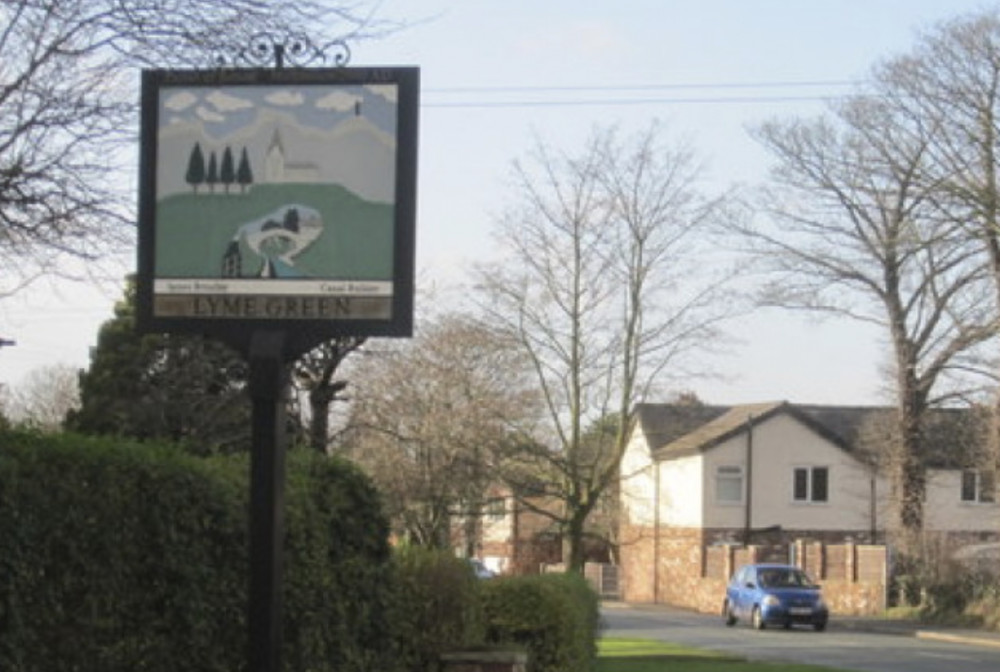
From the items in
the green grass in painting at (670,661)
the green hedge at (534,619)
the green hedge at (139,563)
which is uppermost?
the green hedge at (139,563)

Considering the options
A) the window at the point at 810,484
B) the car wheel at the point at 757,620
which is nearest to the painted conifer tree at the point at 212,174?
the car wheel at the point at 757,620

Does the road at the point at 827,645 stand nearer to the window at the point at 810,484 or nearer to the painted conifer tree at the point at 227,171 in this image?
the window at the point at 810,484

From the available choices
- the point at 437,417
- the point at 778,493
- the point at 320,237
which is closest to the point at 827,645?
the point at 437,417

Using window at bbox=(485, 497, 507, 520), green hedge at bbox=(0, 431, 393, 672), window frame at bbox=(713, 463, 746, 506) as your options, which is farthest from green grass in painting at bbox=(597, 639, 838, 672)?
window frame at bbox=(713, 463, 746, 506)

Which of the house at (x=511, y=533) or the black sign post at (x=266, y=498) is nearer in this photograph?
the black sign post at (x=266, y=498)

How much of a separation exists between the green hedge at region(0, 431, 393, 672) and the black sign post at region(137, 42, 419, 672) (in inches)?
18.4

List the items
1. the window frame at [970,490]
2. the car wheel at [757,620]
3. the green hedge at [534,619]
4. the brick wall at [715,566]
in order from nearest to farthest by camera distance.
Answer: the green hedge at [534,619], the car wheel at [757,620], the brick wall at [715,566], the window frame at [970,490]

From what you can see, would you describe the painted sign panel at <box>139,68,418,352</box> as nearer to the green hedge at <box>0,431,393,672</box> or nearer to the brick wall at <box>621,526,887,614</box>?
the green hedge at <box>0,431,393,672</box>

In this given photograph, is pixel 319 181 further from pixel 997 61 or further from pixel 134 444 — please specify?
pixel 997 61

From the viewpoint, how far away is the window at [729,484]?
63.4m

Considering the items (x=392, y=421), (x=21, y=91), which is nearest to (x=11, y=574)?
(x=21, y=91)

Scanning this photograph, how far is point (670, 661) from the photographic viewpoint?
2641 cm

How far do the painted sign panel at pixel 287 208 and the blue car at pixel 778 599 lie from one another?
1419 inches

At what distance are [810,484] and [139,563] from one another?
5889 centimetres
